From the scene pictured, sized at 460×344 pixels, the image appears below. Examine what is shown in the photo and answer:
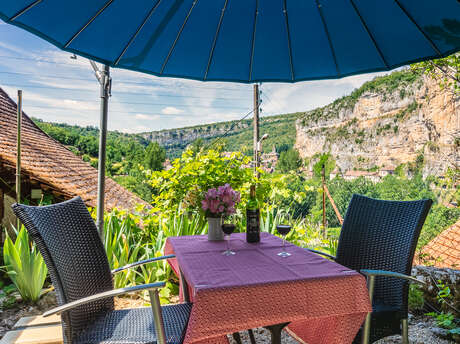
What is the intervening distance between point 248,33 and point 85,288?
153 centimetres

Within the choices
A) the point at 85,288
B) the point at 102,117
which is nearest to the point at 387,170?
the point at 102,117

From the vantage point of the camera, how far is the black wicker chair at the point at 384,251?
1390 millimetres

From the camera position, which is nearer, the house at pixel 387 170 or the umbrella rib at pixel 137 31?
the umbrella rib at pixel 137 31

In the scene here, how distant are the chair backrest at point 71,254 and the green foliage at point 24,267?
3.96 ft

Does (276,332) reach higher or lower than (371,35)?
lower

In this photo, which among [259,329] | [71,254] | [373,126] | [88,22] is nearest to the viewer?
[71,254]

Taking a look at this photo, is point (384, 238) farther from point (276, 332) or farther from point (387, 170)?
point (387, 170)

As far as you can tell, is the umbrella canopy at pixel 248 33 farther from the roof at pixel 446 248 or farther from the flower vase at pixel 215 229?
the roof at pixel 446 248

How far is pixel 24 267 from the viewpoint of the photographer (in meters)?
2.30

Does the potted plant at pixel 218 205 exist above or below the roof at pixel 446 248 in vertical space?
above

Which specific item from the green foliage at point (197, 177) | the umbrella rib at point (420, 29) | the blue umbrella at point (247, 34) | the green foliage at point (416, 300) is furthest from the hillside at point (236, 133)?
the umbrella rib at point (420, 29)

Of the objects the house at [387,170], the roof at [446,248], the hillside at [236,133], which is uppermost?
the hillside at [236,133]

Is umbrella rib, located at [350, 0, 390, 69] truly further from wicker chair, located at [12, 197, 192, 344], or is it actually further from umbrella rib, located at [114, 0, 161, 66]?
wicker chair, located at [12, 197, 192, 344]

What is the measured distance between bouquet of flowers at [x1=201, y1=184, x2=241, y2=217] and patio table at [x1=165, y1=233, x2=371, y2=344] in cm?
42
